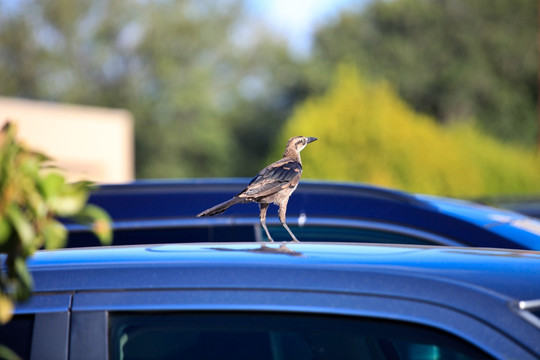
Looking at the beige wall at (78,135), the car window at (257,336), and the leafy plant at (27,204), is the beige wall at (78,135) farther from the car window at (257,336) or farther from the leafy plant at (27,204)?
the leafy plant at (27,204)

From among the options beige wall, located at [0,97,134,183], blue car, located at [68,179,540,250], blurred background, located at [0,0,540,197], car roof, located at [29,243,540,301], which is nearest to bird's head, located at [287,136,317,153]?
car roof, located at [29,243,540,301]

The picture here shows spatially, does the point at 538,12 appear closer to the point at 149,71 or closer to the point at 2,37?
the point at 149,71

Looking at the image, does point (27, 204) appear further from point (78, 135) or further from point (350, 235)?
point (78, 135)

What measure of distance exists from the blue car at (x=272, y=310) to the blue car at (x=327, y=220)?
55.4 inches

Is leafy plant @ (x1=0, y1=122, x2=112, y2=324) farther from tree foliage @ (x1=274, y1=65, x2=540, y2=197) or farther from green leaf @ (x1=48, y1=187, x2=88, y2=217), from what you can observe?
tree foliage @ (x1=274, y1=65, x2=540, y2=197)

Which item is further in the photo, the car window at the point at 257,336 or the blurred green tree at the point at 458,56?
the blurred green tree at the point at 458,56

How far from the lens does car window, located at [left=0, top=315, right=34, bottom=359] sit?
5.40ft

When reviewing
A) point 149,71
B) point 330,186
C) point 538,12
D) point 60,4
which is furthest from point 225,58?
point 330,186

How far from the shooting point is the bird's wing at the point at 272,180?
6.96 ft

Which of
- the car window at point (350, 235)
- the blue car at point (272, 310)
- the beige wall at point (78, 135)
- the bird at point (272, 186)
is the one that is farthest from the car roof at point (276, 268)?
the beige wall at point (78, 135)

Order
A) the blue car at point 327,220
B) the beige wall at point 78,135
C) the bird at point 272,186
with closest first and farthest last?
the bird at point 272,186 < the blue car at point 327,220 < the beige wall at point 78,135

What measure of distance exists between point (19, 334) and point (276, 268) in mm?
590

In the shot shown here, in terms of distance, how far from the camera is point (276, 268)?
1675 mm

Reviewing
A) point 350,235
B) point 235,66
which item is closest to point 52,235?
point 350,235
